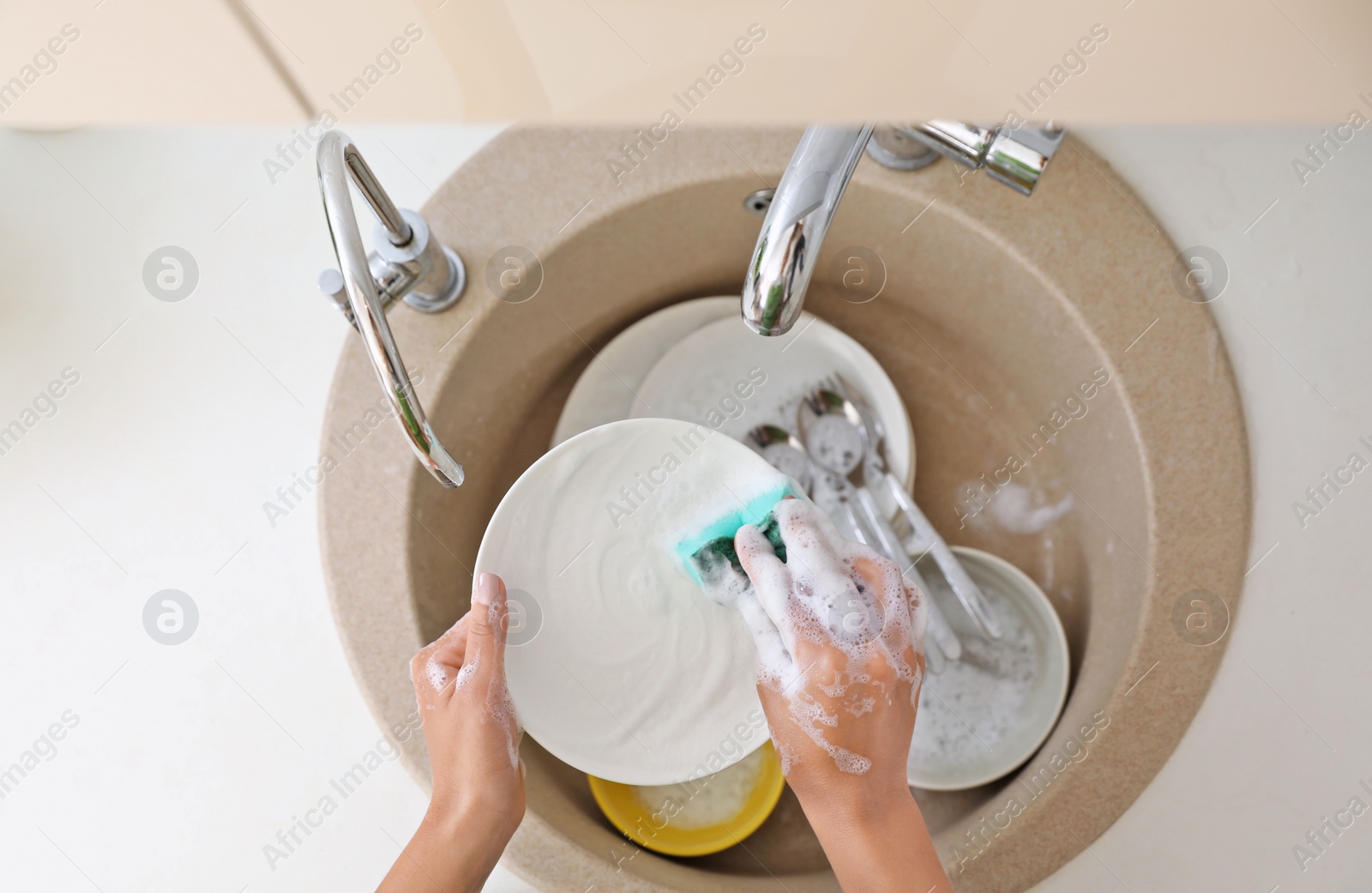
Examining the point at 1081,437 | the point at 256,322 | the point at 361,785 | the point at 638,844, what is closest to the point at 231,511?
the point at 256,322

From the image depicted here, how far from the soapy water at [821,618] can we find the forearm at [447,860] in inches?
9.9

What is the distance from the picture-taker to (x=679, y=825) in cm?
85

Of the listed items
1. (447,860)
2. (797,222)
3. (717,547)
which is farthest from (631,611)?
(797,222)

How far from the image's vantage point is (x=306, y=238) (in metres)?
0.89

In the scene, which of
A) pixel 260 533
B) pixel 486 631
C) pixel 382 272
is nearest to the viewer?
pixel 486 631

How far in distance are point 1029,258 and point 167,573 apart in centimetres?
91

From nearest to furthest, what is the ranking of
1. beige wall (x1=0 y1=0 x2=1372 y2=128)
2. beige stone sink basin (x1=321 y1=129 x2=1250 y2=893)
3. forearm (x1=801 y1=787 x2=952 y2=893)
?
1. beige wall (x1=0 y1=0 x2=1372 y2=128)
2. forearm (x1=801 y1=787 x2=952 y2=893)
3. beige stone sink basin (x1=321 y1=129 x2=1250 y2=893)

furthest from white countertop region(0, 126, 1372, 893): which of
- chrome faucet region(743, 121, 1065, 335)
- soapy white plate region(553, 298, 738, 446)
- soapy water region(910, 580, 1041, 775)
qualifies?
chrome faucet region(743, 121, 1065, 335)

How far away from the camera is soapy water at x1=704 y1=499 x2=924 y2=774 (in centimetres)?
64

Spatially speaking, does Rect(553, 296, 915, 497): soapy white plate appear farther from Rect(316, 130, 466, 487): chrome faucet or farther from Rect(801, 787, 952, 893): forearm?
Rect(801, 787, 952, 893): forearm

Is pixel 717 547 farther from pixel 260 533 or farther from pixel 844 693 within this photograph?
pixel 260 533

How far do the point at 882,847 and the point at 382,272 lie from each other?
0.63 metres

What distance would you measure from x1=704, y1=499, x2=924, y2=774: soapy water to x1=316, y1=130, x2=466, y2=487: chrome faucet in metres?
0.26

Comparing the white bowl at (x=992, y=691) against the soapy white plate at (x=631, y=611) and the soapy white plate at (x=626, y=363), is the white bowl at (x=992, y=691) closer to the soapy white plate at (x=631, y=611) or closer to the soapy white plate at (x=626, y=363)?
the soapy white plate at (x=631, y=611)
